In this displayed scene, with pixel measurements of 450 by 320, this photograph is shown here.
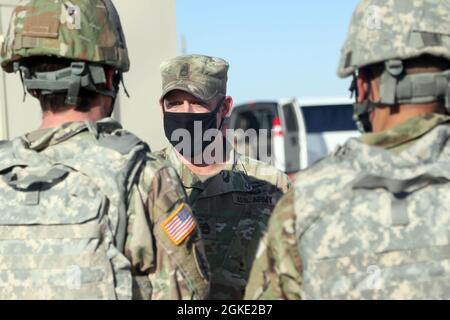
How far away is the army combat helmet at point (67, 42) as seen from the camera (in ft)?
8.44

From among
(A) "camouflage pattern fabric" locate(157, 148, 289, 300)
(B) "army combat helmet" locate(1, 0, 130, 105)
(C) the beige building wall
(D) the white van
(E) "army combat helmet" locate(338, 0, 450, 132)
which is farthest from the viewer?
(D) the white van

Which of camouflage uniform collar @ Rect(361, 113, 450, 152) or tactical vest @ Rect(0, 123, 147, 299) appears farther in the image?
tactical vest @ Rect(0, 123, 147, 299)

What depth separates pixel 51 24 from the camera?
2619 mm

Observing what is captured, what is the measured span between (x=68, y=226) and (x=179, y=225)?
14.6 inches

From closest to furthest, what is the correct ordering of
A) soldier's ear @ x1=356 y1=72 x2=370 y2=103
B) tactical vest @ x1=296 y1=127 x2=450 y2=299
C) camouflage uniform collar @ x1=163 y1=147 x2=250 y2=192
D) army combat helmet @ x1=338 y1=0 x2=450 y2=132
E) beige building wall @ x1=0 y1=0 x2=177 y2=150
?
1. tactical vest @ x1=296 y1=127 x2=450 y2=299
2. army combat helmet @ x1=338 y1=0 x2=450 y2=132
3. soldier's ear @ x1=356 y1=72 x2=370 y2=103
4. camouflage uniform collar @ x1=163 y1=147 x2=250 y2=192
5. beige building wall @ x1=0 y1=0 x2=177 y2=150

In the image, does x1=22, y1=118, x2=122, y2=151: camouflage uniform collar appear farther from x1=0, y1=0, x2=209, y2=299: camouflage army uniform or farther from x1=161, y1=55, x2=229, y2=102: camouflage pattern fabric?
x1=161, y1=55, x2=229, y2=102: camouflage pattern fabric

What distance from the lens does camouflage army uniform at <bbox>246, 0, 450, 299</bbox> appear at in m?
2.24

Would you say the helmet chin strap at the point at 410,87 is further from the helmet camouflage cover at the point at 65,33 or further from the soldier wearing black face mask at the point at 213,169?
the soldier wearing black face mask at the point at 213,169

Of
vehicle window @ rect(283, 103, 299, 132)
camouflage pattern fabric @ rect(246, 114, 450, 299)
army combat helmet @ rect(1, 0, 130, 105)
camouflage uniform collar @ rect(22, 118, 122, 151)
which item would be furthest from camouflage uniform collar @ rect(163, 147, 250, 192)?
vehicle window @ rect(283, 103, 299, 132)

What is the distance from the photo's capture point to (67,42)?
258 centimetres

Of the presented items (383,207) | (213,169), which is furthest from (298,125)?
(383,207)

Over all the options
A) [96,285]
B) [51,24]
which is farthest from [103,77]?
[96,285]

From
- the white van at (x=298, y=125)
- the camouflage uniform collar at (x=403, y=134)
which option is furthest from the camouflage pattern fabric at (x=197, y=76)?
the white van at (x=298, y=125)
